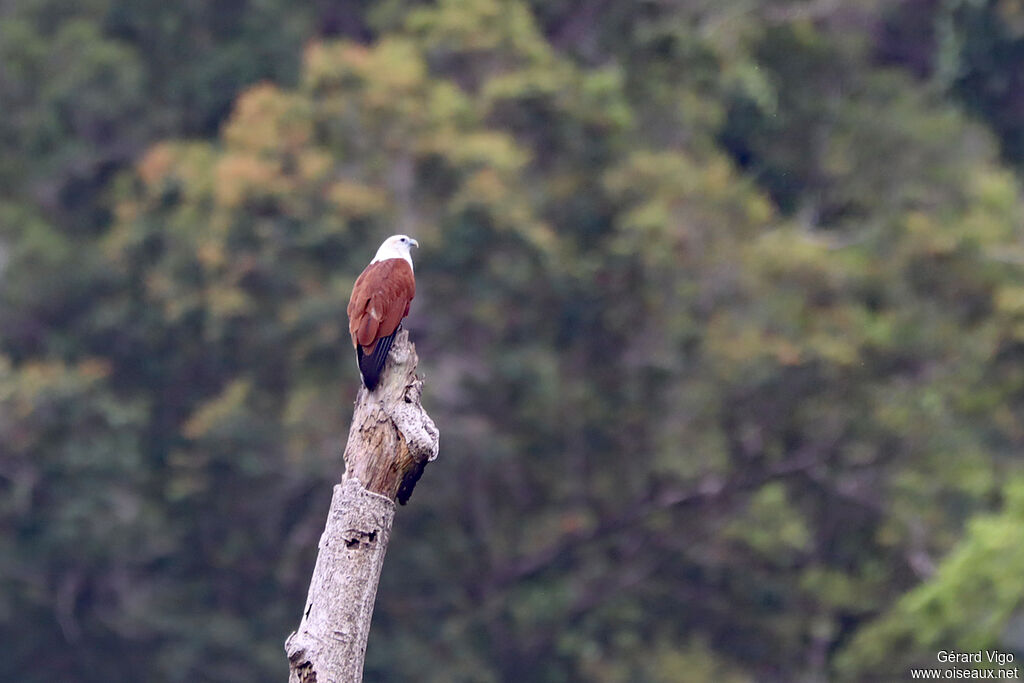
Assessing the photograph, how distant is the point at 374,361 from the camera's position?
5887 millimetres

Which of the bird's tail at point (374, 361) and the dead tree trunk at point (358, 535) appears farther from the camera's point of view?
the bird's tail at point (374, 361)

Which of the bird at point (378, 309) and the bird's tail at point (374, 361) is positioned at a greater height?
the bird at point (378, 309)

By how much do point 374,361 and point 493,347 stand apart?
8.55 m

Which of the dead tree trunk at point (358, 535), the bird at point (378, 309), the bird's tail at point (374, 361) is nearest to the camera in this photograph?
the dead tree trunk at point (358, 535)

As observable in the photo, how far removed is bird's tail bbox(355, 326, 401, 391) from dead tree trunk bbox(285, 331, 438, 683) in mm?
252

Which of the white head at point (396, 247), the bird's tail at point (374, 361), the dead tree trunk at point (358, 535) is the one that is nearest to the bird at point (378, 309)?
the bird's tail at point (374, 361)

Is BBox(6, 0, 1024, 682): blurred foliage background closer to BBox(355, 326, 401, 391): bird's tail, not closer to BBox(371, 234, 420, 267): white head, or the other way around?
BBox(371, 234, 420, 267): white head

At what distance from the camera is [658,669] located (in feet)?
51.1

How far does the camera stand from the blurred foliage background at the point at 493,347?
14086mm

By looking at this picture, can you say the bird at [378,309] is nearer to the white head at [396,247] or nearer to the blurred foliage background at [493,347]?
the white head at [396,247]

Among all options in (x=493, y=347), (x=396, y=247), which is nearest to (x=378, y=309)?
(x=396, y=247)

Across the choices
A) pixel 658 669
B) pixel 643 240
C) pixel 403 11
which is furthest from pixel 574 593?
pixel 403 11

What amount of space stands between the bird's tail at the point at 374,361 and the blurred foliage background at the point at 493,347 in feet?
24.3

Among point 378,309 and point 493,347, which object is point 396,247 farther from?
point 493,347
